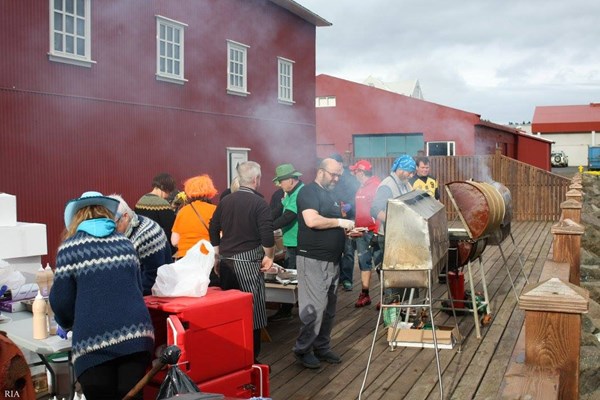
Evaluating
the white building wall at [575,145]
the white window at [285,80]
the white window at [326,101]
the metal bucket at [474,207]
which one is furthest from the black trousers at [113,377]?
the white building wall at [575,145]

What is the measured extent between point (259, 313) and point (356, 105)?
75.9 feet

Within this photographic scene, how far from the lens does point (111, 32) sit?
12.0m

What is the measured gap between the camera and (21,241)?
4.92 m

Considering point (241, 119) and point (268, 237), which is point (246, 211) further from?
point (241, 119)

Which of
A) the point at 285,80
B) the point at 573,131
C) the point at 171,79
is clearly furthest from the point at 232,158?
the point at 573,131

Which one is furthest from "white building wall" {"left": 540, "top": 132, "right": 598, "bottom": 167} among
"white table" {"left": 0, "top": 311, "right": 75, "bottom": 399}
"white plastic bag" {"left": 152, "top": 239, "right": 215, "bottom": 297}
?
Result: "white table" {"left": 0, "top": 311, "right": 75, "bottom": 399}

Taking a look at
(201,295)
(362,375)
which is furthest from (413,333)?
(201,295)

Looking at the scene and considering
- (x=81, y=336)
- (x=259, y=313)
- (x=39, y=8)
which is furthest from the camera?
(x=39, y=8)

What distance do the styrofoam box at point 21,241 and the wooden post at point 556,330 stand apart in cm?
375

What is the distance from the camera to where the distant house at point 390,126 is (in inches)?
987

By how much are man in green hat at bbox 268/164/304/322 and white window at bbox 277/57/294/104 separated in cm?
1079

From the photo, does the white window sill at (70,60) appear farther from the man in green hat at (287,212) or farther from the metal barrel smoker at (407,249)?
the metal barrel smoker at (407,249)

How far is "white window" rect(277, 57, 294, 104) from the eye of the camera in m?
17.9

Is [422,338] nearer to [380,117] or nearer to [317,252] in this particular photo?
[317,252]
